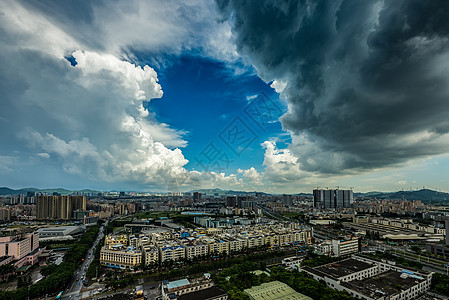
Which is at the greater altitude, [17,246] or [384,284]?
[384,284]

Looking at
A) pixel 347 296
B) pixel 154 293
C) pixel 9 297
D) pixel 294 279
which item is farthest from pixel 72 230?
pixel 347 296

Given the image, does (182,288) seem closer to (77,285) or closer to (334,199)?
(77,285)

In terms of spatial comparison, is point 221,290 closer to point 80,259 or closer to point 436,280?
point 436,280

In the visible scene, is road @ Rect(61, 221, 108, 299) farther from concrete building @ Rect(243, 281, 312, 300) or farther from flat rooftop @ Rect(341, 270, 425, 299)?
flat rooftop @ Rect(341, 270, 425, 299)

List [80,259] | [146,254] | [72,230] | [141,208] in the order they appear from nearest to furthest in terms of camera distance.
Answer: [146,254]
[80,259]
[72,230]
[141,208]

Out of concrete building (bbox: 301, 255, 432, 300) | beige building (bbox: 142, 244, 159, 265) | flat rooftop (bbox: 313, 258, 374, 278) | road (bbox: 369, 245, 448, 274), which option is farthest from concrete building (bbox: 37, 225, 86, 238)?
road (bbox: 369, 245, 448, 274)

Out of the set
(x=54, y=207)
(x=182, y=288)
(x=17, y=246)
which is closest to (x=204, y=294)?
(x=182, y=288)

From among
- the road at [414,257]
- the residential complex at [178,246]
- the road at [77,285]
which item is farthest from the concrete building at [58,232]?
the road at [414,257]
